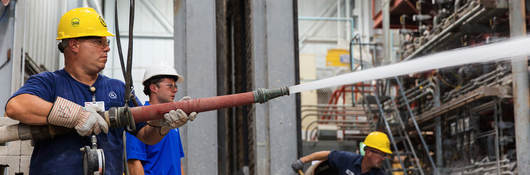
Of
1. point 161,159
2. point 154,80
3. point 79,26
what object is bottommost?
point 161,159

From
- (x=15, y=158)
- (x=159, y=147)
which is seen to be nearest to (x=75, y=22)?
(x=159, y=147)

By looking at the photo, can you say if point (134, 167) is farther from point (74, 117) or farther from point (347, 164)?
point (347, 164)

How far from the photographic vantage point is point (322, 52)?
2664cm

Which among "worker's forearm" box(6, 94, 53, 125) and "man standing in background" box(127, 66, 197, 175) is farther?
"man standing in background" box(127, 66, 197, 175)

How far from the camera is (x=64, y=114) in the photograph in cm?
321

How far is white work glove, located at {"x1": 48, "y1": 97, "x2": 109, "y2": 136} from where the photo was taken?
321 cm

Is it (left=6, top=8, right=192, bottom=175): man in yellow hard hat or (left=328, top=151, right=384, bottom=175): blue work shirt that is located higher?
(left=6, top=8, right=192, bottom=175): man in yellow hard hat

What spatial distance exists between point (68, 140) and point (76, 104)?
255 mm

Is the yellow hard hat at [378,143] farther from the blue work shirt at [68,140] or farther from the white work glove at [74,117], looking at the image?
the white work glove at [74,117]

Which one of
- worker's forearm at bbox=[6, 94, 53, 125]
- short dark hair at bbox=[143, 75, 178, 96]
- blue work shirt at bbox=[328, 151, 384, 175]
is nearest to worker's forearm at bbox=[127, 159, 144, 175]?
short dark hair at bbox=[143, 75, 178, 96]

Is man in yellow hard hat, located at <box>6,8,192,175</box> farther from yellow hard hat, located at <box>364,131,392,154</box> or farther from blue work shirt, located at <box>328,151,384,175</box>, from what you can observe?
yellow hard hat, located at <box>364,131,392,154</box>

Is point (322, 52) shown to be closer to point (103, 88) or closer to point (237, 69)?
point (237, 69)

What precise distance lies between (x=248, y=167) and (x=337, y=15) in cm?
2083

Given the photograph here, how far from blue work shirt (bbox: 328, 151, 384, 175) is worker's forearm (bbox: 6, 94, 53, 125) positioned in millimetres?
4953
